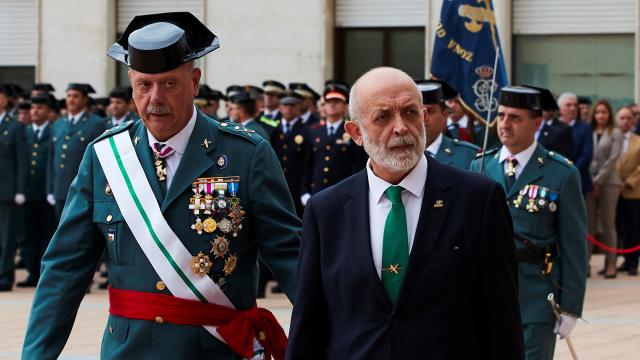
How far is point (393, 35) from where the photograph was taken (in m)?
24.1

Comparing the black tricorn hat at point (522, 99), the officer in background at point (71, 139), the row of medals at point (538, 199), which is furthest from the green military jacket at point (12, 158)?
the row of medals at point (538, 199)

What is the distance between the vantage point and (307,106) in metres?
18.2

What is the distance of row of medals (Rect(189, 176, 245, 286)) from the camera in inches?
201

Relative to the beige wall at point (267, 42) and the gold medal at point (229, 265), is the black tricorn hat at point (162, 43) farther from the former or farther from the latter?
the beige wall at point (267, 42)

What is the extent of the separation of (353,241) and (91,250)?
4.18 ft

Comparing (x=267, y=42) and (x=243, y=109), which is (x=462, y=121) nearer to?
(x=243, y=109)

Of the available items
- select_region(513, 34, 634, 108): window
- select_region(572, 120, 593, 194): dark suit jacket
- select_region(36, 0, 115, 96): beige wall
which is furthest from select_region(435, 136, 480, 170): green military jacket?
select_region(36, 0, 115, 96): beige wall

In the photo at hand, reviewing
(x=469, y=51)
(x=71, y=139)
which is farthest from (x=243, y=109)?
(x=469, y=51)

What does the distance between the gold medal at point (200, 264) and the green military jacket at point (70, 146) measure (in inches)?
428

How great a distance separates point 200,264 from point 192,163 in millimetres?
384

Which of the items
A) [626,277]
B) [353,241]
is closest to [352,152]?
[626,277]

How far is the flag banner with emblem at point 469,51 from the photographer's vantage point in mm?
11273

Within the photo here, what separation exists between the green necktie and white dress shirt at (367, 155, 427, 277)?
0.03m

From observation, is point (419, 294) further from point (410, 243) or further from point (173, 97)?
point (173, 97)
